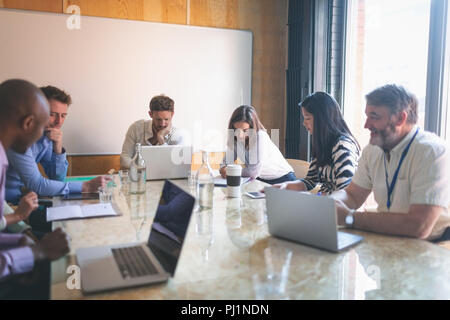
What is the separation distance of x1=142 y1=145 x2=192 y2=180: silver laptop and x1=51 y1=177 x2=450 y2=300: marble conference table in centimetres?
105

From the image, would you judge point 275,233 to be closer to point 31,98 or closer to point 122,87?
point 31,98

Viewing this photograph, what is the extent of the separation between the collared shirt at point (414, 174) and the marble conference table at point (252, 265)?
8.8 inches

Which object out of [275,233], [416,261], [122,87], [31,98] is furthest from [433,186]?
[122,87]

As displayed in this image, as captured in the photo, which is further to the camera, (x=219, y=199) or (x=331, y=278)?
(x=219, y=199)

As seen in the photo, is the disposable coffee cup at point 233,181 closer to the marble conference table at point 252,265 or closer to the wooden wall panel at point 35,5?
the marble conference table at point 252,265

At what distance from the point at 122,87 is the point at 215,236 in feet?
10.2

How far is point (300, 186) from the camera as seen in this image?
2531mm

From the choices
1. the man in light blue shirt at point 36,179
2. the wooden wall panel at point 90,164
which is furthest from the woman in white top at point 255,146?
the wooden wall panel at point 90,164

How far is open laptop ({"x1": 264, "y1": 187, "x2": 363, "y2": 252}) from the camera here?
1294mm

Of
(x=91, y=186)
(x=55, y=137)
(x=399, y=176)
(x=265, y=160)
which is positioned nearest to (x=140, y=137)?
(x=55, y=137)

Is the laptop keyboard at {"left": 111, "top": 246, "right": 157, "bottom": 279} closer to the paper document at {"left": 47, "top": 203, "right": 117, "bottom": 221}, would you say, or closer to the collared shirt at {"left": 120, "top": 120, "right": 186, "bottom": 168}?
the paper document at {"left": 47, "top": 203, "right": 117, "bottom": 221}

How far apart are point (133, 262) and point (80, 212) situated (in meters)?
0.74

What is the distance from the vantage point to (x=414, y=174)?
1631mm

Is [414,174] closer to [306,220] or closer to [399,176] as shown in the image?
[399,176]
